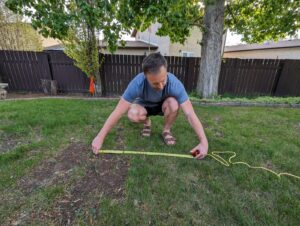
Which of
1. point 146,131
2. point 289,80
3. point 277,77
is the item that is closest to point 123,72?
point 146,131

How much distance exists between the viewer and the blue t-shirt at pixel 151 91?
5.90 ft

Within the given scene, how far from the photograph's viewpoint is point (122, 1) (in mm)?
2982

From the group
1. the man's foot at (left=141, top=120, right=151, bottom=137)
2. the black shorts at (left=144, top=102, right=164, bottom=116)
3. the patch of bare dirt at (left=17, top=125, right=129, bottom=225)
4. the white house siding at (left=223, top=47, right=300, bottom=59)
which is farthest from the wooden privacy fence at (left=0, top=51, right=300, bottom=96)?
the white house siding at (left=223, top=47, right=300, bottom=59)

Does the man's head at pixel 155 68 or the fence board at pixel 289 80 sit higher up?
the man's head at pixel 155 68

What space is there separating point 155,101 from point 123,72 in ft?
13.8

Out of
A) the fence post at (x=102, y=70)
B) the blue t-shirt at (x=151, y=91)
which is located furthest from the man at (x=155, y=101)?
the fence post at (x=102, y=70)

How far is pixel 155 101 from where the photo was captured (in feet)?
6.88

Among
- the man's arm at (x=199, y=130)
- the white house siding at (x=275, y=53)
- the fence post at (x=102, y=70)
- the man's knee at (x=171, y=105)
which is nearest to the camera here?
the man's arm at (x=199, y=130)

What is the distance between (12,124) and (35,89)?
4199mm

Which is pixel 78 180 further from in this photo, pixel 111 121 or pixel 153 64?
pixel 153 64

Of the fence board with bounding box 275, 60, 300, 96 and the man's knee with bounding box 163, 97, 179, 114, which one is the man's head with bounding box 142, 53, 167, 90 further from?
the fence board with bounding box 275, 60, 300, 96

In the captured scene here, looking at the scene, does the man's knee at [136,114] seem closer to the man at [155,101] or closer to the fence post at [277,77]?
the man at [155,101]

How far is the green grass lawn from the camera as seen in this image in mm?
1222

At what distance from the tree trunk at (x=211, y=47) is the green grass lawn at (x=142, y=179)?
2309 millimetres
